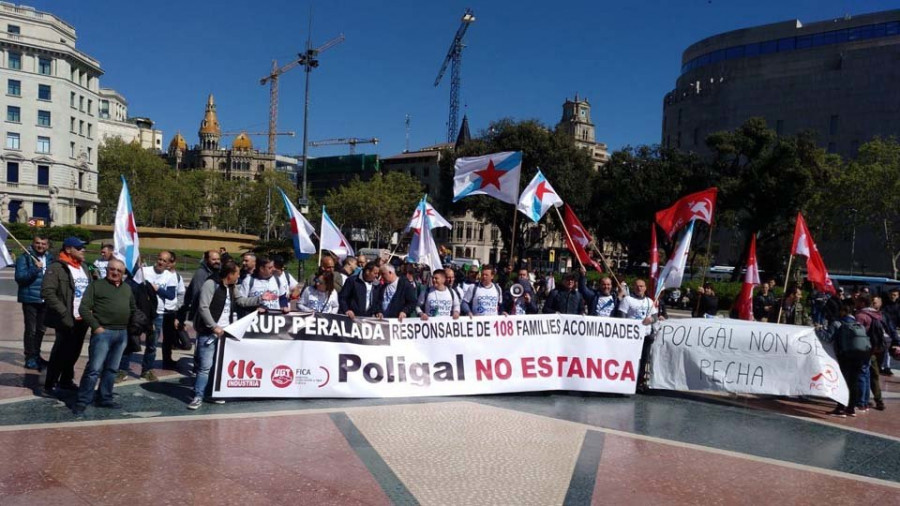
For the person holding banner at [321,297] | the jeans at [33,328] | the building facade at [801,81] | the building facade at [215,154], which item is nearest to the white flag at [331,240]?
the person holding banner at [321,297]

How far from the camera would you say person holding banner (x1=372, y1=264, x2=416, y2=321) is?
10.00 metres

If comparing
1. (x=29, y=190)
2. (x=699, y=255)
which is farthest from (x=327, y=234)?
(x=29, y=190)

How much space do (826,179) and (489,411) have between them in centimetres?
3609

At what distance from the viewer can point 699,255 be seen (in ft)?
222

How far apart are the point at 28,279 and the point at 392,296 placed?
5024 millimetres

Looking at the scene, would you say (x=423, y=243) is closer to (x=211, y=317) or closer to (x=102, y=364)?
(x=211, y=317)

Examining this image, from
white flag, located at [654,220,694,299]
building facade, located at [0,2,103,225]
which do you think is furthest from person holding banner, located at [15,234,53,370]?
building facade, located at [0,2,103,225]

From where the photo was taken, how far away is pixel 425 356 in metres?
9.48

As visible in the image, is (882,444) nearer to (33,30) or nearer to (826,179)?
(826,179)

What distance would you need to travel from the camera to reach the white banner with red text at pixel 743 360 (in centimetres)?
961

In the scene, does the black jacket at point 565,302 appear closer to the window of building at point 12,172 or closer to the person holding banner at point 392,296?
the person holding banner at point 392,296

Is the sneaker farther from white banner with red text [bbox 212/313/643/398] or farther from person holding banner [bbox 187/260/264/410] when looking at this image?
white banner with red text [bbox 212/313/643/398]

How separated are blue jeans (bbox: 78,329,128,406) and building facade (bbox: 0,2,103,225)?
69.4 m

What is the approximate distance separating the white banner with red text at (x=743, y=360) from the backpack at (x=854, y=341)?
0.96 feet
